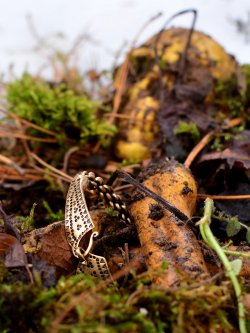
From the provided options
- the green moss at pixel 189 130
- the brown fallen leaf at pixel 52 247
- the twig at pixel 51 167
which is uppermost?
the green moss at pixel 189 130

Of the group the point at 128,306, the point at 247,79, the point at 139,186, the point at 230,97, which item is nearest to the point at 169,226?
the point at 139,186

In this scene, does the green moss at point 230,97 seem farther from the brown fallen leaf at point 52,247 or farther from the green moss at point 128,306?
the green moss at point 128,306

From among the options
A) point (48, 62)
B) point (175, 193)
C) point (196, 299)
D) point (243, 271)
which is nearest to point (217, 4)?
point (48, 62)

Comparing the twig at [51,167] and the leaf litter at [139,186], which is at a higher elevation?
the leaf litter at [139,186]

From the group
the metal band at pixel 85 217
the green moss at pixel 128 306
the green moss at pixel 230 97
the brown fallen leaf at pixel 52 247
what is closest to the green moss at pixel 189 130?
the green moss at pixel 230 97

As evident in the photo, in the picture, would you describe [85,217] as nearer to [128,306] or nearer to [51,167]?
[128,306]

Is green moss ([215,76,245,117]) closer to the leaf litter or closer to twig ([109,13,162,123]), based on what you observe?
the leaf litter

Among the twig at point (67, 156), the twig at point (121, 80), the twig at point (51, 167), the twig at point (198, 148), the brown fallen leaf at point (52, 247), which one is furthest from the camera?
the twig at point (121, 80)

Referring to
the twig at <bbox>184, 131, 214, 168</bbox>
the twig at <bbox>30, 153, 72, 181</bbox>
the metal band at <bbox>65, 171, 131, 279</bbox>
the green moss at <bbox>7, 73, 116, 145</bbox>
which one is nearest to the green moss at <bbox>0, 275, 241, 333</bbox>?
the metal band at <bbox>65, 171, 131, 279</bbox>
